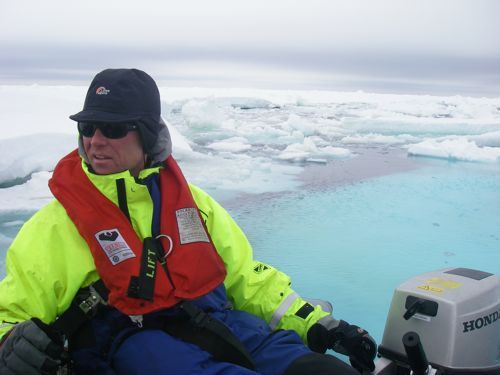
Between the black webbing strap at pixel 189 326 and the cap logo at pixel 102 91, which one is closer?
→ the black webbing strap at pixel 189 326

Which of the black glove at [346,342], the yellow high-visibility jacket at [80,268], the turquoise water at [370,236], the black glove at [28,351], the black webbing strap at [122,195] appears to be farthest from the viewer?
the turquoise water at [370,236]

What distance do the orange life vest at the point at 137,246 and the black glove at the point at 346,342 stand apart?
0.39 m

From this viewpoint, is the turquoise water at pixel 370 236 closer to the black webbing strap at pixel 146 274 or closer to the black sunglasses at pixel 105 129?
the black webbing strap at pixel 146 274

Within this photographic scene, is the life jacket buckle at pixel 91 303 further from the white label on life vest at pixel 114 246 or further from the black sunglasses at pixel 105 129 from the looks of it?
the black sunglasses at pixel 105 129

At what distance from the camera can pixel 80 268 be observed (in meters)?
1.23

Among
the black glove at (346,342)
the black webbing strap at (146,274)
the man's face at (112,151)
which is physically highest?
the man's face at (112,151)

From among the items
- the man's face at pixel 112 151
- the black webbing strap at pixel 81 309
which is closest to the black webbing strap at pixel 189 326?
the black webbing strap at pixel 81 309

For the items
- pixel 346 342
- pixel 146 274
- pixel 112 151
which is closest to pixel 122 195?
pixel 112 151

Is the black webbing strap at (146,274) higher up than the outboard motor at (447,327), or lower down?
higher up

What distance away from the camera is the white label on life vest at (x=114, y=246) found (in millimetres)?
1237

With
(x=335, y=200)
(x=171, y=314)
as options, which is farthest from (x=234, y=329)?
(x=335, y=200)

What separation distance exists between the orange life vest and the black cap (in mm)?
161

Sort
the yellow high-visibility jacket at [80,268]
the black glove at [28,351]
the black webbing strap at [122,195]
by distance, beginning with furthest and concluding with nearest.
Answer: the black webbing strap at [122,195] → the yellow high-visibility jacket at [80,268] → the black glove at [28,351]

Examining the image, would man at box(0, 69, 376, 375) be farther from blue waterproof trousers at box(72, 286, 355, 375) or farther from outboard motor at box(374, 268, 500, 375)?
outboard motor at box(374, 268, 500, 375)
